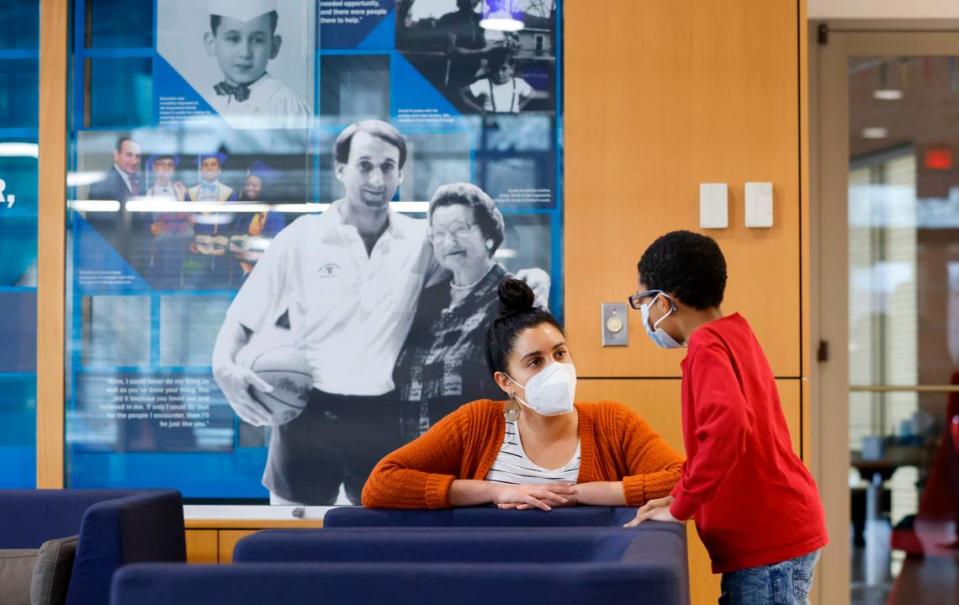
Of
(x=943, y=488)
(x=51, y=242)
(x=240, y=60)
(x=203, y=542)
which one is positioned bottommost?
(x=203, y=542)

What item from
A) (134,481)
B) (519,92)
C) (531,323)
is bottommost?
(134,481)

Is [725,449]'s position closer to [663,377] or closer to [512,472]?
[512,472]

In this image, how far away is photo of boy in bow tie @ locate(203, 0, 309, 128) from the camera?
405 centimetres

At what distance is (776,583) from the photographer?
8.54ft

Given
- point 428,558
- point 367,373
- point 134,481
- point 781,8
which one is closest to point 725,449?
point 428,558

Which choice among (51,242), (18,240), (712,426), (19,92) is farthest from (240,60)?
(712,426)

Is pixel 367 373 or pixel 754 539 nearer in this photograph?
pixel 754 539

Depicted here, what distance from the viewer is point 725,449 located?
7.89ft

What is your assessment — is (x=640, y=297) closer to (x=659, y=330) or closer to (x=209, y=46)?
(x=659, y=330)

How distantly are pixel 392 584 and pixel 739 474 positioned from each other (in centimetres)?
102

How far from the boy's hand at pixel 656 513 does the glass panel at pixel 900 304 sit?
183cm

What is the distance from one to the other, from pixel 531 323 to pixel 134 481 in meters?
1.64

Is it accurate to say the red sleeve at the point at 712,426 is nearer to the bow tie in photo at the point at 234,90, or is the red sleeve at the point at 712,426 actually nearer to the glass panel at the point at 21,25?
the bow tie in photo at the point at 234,90

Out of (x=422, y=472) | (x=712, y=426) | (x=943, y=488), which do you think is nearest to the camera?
(x=712, y=426)
